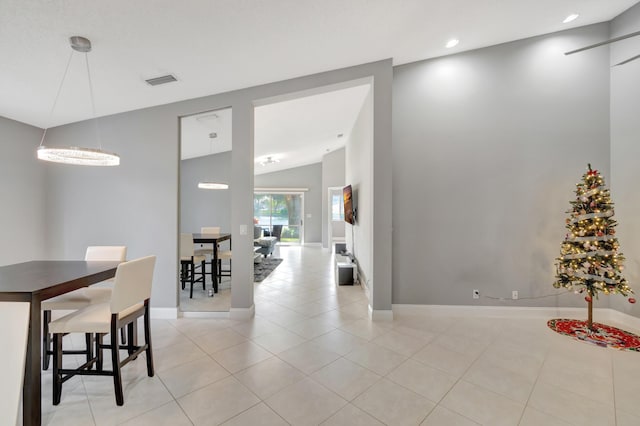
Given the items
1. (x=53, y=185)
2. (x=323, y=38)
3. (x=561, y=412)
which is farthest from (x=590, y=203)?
(x=53, y=185)

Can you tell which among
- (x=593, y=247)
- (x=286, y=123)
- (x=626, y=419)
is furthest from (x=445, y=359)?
(x=286, y=123)

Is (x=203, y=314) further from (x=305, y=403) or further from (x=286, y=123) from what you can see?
(x=286, y=123)

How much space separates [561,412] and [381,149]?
2.80m

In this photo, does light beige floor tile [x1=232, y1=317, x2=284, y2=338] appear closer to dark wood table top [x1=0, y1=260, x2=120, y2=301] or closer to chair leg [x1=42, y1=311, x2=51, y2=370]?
dark wood table top [x1=0, y1=260, x2=120, y2=301]

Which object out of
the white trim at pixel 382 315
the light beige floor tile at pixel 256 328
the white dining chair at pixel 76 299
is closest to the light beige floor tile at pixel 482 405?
the white trim at pixel 382 315

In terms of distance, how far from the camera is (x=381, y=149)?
3.43 metres

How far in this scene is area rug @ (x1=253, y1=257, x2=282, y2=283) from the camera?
5668 millimetres

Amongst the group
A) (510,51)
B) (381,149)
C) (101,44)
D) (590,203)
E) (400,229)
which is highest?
(510,51)

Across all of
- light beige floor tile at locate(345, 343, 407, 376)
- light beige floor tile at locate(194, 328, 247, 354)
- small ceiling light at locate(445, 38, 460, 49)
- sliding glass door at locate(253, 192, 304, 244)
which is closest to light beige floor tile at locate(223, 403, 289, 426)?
light beige floor tile at locate(345, 343, 407, 376)

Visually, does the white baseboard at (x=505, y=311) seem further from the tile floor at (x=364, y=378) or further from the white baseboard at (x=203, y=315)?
the white baseboard at (x=203, y=315)

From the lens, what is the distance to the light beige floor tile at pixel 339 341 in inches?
106

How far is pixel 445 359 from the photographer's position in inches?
98.4

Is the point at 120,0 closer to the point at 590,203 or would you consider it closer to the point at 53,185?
the point at 53,185

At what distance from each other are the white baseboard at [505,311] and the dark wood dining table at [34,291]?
10.9ft
